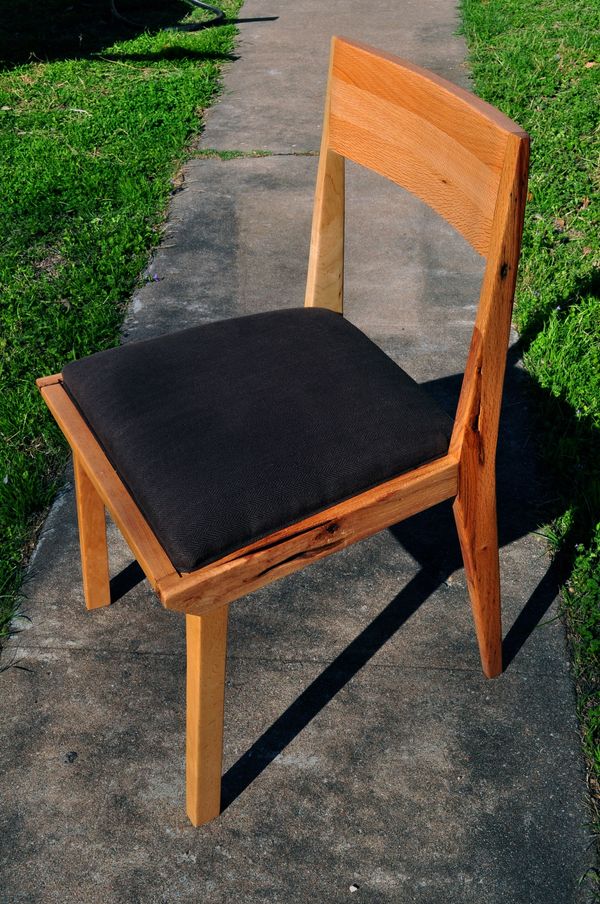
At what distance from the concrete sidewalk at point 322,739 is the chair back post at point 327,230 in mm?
720

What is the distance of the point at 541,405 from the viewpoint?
2871mm

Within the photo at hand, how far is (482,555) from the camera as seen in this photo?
6.00 ft

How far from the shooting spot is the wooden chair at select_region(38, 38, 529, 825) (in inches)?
58.2

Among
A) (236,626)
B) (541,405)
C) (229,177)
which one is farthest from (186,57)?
(236,626)

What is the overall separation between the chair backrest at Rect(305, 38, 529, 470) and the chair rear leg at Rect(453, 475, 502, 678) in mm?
117

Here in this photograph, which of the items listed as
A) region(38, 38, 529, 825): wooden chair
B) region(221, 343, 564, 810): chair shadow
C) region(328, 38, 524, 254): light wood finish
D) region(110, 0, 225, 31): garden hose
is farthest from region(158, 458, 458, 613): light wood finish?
region(110, 0, 225, 31): garden hose

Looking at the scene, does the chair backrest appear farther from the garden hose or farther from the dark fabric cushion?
the garden hose

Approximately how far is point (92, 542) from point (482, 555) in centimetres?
94

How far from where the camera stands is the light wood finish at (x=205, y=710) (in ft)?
5.03

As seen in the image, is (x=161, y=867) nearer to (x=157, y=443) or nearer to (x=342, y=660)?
(x=342, y=660)

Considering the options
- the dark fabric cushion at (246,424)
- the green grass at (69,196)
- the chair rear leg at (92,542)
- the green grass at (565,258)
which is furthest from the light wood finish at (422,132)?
the green grass at (69,196)

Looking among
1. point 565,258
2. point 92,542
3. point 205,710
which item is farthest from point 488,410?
point 565,258

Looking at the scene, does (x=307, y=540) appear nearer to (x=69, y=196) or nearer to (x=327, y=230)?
(x=327, y=230)

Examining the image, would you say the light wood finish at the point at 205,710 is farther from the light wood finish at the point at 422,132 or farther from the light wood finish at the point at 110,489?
the light wood finish at the point at 422,132
